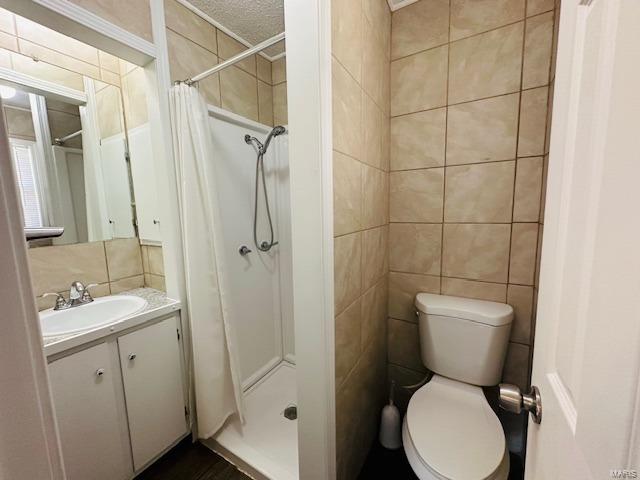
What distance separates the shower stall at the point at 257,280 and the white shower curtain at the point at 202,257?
0.08 metres

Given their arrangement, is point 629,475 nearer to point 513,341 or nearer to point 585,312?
point 585,312

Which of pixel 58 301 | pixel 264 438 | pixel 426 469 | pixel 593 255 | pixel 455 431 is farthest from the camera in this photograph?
pixel 264 438

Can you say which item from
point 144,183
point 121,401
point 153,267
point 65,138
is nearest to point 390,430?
point 121,401

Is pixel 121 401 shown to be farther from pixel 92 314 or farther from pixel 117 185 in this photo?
pixel 117 185

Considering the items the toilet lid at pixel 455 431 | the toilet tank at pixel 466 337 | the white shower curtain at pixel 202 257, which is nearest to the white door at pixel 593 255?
the toilet lid at pixel 455 431

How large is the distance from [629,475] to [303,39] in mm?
1076

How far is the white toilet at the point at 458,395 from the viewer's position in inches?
36.6

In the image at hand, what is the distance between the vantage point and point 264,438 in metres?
1.51

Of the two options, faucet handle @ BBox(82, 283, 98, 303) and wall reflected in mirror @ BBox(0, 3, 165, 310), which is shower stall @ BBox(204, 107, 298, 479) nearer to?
wall reflected in mirror @ BBox(0, 3, 165, 310)

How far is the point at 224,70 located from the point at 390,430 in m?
2.34

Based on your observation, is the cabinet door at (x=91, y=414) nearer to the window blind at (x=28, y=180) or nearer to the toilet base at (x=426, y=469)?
the window blind at (x=28, y=180)

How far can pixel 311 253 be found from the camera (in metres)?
0.90

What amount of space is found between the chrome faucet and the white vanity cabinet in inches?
14.9

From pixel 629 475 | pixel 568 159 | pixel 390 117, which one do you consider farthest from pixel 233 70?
pixel 629 475
